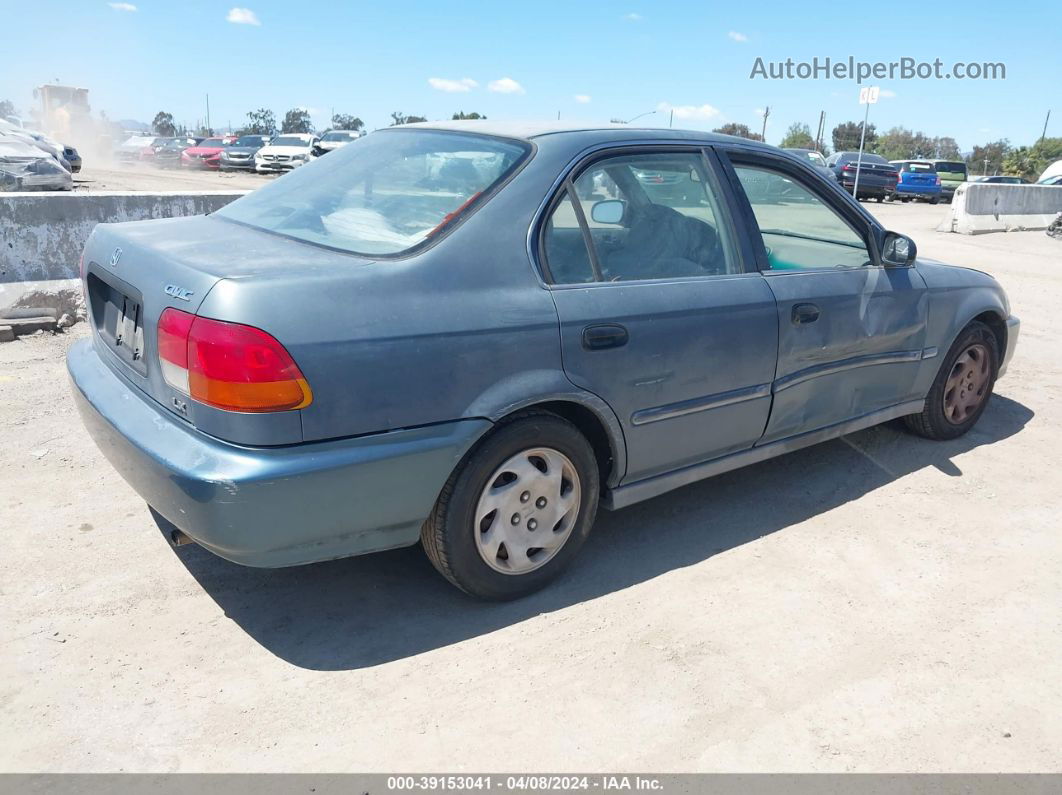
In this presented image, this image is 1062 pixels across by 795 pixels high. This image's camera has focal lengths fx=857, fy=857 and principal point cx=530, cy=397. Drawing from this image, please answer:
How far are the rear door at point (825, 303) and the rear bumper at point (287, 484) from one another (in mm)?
1642

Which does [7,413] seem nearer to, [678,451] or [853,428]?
[678,451]

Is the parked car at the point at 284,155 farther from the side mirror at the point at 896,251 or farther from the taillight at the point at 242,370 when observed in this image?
Answer: the taillight at the point at 242,370

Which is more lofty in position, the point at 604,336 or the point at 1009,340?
the point at 604,336

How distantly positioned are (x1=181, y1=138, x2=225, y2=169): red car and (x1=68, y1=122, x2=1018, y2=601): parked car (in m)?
32.2

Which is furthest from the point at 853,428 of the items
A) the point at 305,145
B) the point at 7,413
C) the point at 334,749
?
the point at 305,145

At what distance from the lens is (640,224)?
343cm

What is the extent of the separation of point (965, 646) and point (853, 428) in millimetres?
1400

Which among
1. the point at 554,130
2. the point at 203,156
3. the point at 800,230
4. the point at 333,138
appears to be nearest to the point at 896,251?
the point at 800,230

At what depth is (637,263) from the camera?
334 centimetres

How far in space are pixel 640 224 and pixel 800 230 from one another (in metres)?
1.30

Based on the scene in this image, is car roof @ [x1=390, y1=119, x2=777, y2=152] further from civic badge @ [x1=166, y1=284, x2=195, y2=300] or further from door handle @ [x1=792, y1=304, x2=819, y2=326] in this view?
civic badge @ [x1=166, y1=284, x2=195, y2=300]

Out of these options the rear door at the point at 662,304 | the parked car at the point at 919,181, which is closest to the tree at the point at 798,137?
the parked car at the point at 919,181

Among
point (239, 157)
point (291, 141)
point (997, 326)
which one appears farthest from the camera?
point (239, 157)

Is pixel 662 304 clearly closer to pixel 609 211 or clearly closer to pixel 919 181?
pixel 609 211
